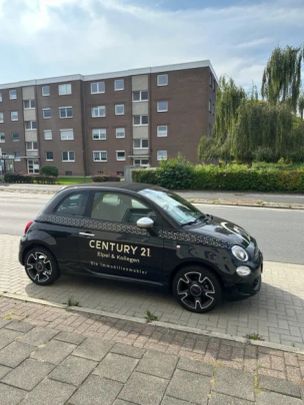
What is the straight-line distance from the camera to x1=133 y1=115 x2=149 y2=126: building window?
34.7m

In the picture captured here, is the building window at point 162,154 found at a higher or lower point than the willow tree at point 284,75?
lower

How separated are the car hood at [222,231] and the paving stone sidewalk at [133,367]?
1232 millimetres

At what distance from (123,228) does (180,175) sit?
14.1 m

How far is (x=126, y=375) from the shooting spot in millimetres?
2410

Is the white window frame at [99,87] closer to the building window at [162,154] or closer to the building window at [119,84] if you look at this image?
the building window at [119,84]

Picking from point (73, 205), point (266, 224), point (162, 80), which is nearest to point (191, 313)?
point (73, 205)

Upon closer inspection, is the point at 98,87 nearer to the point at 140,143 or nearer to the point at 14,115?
the point at 140,143

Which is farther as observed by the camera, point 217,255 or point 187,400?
point 217,255

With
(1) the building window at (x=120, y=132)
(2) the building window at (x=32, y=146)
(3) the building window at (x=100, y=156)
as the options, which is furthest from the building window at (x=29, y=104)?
(1) the building window at (x=120, y=132)

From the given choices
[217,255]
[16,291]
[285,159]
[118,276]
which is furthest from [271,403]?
[285,159]

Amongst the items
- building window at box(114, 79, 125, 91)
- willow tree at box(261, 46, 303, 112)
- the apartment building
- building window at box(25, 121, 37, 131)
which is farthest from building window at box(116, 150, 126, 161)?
willow tree at box(261, 46, 303, 112)

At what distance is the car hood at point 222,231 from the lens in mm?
3746

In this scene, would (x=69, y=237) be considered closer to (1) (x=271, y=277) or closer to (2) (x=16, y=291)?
(2) (x=16, y=291)

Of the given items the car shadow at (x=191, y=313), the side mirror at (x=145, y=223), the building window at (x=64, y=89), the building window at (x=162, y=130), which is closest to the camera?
the car shadow at (x=191, y=313)
